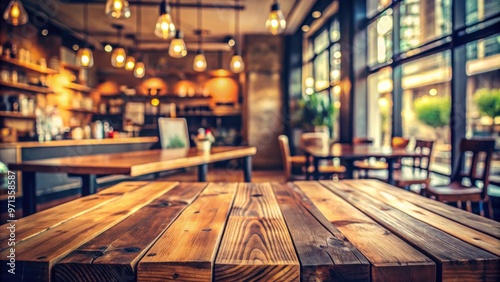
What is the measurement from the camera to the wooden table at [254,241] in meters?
0.63

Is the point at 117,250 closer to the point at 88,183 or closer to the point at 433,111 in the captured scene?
the point at 88,183

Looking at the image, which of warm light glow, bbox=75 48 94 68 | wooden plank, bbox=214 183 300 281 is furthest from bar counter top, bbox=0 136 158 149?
wooden plank, bbox=214 183 300 281

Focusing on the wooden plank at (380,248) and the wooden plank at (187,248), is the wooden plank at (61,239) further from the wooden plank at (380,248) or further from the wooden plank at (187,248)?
the wooden plank at (380,248)

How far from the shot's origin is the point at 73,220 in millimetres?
922

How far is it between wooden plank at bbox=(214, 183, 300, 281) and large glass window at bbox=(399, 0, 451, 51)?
3.53m

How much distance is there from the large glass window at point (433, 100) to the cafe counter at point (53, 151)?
3364 mm

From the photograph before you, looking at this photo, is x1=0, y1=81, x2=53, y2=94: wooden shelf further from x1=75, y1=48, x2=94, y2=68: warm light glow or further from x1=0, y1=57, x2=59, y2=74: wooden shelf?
x1=75, y1=48, x2=94, y2=68: warm light glow

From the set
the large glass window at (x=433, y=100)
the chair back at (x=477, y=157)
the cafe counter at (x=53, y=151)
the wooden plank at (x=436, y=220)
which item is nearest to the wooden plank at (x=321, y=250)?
the wooden plank at (x=436, y=220)

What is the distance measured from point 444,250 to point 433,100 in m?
5.62

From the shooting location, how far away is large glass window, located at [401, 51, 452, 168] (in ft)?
12.8

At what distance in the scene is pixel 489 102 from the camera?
3248 millimetres

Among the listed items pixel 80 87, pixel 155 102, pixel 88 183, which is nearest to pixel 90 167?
pixel 88 183

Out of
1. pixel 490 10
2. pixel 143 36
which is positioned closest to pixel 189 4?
pixel 143 36

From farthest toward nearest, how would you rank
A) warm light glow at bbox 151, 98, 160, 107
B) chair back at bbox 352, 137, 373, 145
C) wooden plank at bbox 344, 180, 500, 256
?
warm light glow at bbox 151, 98, 160, 107 < chair back at bbox 352, 137, 373, 145 < wooden plank at bbox 344, 180, 500, 256
